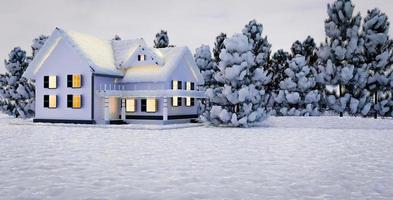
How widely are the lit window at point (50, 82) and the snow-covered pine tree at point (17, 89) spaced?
37.9ft

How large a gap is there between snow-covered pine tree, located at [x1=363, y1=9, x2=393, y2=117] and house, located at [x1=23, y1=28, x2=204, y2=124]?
17.7 metres

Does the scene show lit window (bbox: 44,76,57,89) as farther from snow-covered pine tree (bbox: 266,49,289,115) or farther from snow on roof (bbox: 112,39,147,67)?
snow-covered pine tree (bbox: 266,49,289,115)

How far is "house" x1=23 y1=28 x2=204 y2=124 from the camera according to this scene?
130ft

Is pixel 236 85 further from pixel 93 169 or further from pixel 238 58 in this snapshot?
pixel 93 169

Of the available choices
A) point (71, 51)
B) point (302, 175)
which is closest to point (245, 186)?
point (302, 175)

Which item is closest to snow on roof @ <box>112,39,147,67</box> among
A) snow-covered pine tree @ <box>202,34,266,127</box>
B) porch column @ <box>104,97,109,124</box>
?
porch column @ <box>104,97,109,124</box>

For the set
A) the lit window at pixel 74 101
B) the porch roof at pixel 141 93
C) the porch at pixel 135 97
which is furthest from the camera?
the lit window at pixel 74 101

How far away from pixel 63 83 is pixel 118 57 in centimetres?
612

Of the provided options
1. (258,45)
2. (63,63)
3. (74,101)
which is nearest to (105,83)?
(74,101)

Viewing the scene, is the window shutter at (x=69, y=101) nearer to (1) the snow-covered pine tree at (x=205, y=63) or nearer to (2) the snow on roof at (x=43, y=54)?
(2) the snow on roof at (x=43, y=54)

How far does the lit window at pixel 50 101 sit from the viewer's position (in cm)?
4141

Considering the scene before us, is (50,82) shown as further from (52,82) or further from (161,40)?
(161,40)

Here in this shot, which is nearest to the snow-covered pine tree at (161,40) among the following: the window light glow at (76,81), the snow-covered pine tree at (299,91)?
the snow-covered pine tree at (299,91)

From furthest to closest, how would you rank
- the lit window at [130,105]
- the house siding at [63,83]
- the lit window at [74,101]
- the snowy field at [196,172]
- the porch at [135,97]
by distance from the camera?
the lit window at [130,105] < the lit window at [74,101] < the house siding at [63,83] < the porch at [135,97] < the snowy field at [196,172]
